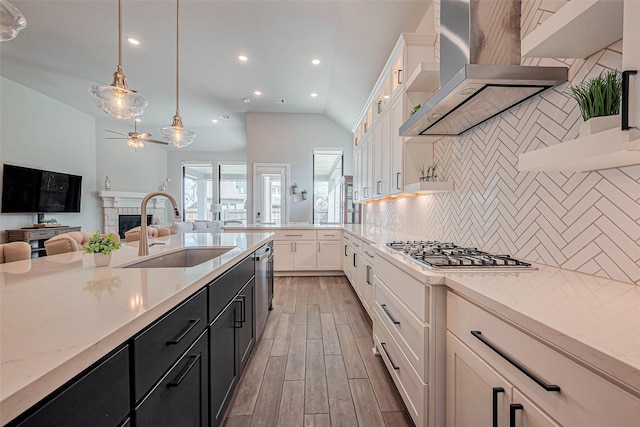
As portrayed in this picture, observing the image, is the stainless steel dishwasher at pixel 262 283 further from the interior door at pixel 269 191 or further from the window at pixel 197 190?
the window at pixel 197 190

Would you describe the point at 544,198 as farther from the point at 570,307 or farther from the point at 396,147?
the point at 396,147

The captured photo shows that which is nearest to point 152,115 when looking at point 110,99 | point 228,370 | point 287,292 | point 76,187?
point 76,187

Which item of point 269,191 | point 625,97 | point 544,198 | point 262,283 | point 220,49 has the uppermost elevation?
point 220,49

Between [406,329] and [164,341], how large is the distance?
115 centimetres

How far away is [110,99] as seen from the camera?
2324 millimetres

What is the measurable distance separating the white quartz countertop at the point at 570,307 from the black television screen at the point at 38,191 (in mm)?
7506

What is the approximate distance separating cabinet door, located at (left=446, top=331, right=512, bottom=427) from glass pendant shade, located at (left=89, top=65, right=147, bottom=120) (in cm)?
286

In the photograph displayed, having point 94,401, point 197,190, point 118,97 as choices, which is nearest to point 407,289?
point 94,401

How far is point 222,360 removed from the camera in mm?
1408

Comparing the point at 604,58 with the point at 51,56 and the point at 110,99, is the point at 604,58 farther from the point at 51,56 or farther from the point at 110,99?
the point at 51,56

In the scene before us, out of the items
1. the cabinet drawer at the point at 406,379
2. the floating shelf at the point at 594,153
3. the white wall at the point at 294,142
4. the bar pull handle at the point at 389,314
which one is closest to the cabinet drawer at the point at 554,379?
the cabinet drawer at the point at 406,379

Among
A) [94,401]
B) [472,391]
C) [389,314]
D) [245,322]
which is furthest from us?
[245,322]

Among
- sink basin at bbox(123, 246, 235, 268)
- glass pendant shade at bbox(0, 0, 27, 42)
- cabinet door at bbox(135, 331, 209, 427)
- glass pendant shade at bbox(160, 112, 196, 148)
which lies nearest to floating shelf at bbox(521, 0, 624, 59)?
cabinet door at bbox(135, 331, 209, 427)

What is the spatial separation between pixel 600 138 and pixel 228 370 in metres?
1.86
